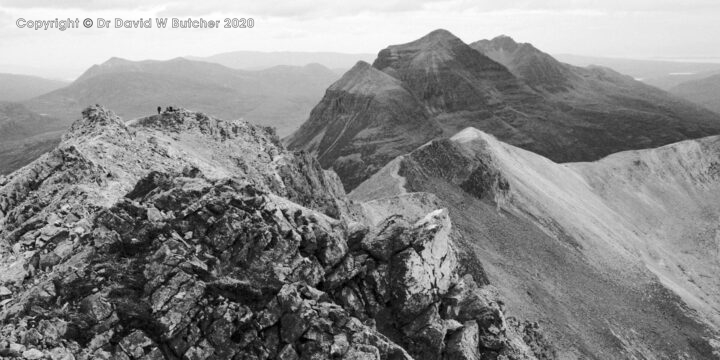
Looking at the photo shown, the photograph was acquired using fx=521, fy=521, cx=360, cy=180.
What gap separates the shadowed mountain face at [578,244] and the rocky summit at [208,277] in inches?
983

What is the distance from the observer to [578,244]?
252ft

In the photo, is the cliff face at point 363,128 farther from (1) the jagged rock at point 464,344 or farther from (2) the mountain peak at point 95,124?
(1) the jagged rock at point 464,344

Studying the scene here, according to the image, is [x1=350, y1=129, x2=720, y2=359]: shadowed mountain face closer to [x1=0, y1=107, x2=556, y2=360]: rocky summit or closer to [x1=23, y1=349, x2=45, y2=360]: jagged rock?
[x1=0, y1=107, x2=556, y2=360]: rocky summit

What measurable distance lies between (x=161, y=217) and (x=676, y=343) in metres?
61.0

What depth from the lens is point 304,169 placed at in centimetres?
5459

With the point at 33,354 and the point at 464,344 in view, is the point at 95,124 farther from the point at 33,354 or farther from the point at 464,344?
the point at 464,344

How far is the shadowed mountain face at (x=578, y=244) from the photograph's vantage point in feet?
189

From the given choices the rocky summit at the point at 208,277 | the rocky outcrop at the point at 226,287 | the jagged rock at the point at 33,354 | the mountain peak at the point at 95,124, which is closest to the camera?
the jagged rock at the point at 33,354

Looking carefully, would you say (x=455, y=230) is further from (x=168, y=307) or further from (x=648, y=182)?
(x=648, y=182)

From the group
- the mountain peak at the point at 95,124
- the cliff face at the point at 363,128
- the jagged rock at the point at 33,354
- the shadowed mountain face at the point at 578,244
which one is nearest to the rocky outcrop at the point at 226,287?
the jagged rock at the point at 33,354

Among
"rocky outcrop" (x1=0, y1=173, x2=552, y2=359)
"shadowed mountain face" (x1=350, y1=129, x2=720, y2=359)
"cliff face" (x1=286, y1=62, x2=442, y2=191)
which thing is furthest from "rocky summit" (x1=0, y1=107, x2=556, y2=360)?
"cliff face" (x1=286, y1=62, x2=442, y2=191)

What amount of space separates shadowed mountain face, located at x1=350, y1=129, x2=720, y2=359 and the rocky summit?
25.0 meters

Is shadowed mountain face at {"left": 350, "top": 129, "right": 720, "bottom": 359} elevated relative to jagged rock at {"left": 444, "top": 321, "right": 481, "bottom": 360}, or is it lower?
lower

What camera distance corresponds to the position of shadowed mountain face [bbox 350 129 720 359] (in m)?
57.6
